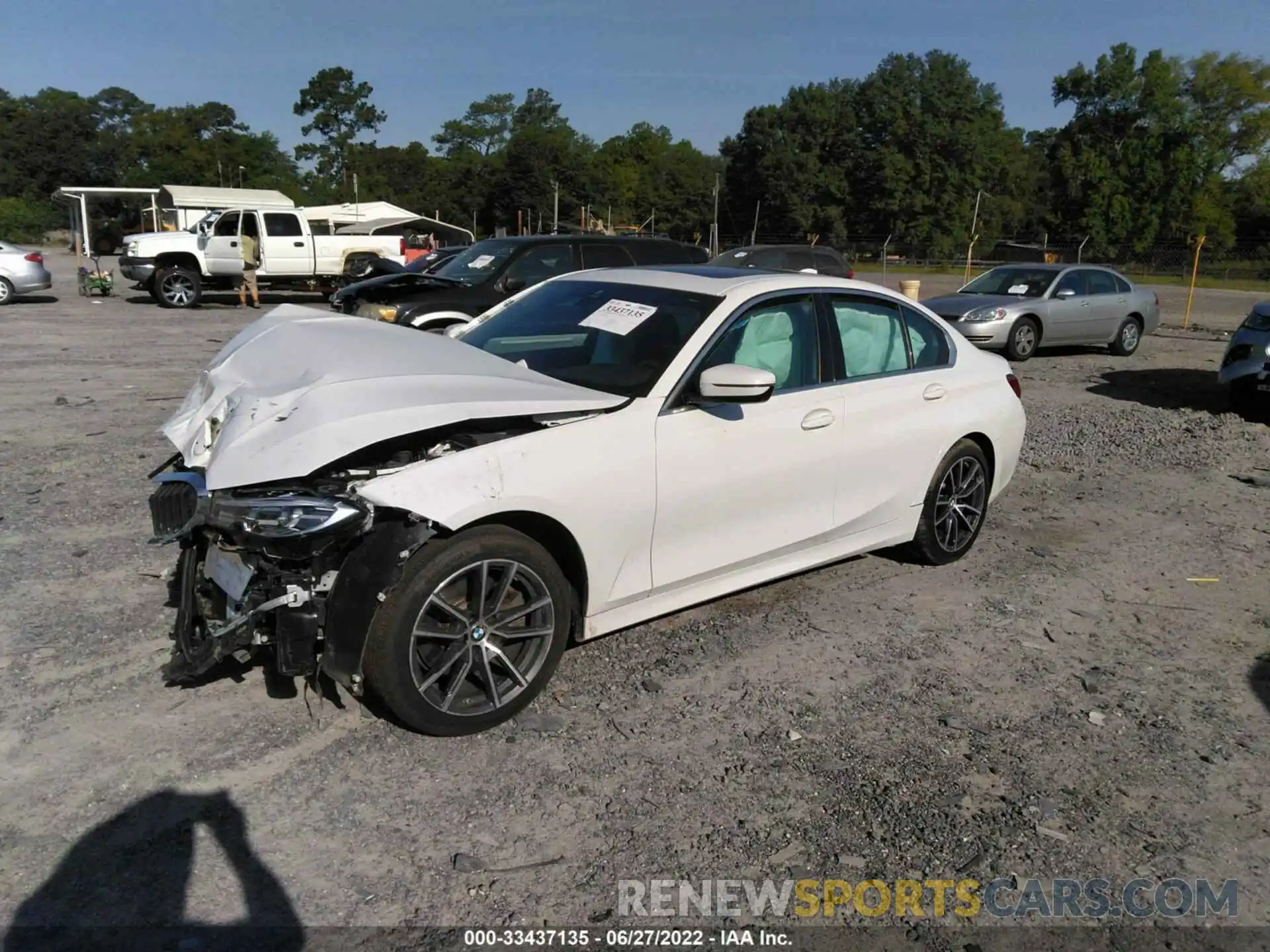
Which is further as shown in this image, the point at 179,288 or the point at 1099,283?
the point at 179,288

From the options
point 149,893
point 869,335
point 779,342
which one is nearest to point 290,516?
point 149,893

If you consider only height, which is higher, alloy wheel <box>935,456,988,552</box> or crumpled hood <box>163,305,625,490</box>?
crumpled hood <box>163,305,625,490</box>

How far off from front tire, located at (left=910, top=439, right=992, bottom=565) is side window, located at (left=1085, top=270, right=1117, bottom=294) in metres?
12.0

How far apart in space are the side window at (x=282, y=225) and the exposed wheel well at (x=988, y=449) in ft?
65.2

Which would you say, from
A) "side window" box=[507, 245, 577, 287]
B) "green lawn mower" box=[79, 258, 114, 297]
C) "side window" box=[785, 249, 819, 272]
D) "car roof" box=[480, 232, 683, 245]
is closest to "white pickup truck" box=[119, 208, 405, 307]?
"green lawn mower" box=[79, 258, 114, 297]

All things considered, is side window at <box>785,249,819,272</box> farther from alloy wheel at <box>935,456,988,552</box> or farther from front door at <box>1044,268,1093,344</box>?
alloy wheel at <box>935,456,988,552</box>

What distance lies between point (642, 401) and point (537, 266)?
8.89 m

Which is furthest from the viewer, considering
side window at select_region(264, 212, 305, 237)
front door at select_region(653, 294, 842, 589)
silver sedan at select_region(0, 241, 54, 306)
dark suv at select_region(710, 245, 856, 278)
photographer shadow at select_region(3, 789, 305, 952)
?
side window at select_region(264, 212, 305, 237)

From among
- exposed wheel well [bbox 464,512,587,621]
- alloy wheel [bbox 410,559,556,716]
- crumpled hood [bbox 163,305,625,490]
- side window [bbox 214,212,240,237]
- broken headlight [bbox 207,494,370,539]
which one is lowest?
alloy wheel [bbox 410,559,556,716]

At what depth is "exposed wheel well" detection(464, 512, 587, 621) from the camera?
3.61m

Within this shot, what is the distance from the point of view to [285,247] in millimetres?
22219

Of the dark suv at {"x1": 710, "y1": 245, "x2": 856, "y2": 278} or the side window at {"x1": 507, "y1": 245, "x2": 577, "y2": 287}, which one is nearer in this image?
the side window at {"x1": 507, "y1": 245, "x2": 577, "y2": 287}

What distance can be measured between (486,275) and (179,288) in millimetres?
12197

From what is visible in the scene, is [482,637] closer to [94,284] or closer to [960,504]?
[960,504]
